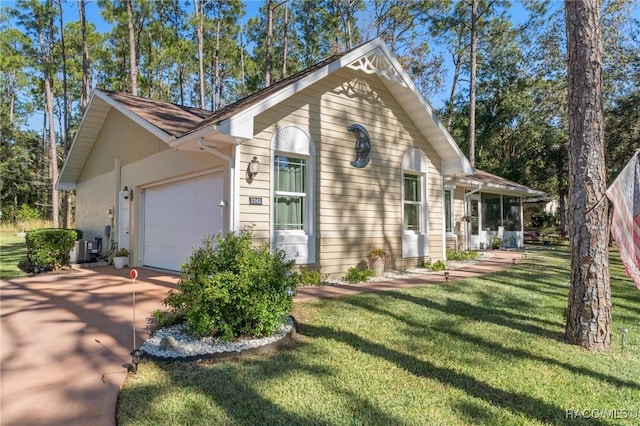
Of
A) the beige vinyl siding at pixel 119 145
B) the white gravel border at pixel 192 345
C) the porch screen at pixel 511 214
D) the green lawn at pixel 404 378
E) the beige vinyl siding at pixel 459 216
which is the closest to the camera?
the green lawn at pixel 404 378

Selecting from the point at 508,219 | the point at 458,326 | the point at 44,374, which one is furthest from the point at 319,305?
the point at 508,219

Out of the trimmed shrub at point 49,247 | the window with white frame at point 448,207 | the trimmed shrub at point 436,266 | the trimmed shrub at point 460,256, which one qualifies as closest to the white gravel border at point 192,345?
the trimmed shrub at point 436,266

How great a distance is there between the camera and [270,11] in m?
17.5

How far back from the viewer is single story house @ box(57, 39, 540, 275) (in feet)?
23.5

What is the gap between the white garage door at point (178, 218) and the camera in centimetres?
777

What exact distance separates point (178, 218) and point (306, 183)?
10.1ft

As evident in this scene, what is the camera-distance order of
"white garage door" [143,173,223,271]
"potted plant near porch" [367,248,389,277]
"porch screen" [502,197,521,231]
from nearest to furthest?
"white garage door" [143,173,223,271]
"potted plant near porch" [367,248,389,277]
"porch screen" [502,197,521,231]

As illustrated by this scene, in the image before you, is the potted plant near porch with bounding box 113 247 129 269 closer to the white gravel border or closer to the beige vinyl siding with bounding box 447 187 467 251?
the white gravel border

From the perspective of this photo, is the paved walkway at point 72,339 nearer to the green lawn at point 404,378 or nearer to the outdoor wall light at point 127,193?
the green lawn at point 404,378

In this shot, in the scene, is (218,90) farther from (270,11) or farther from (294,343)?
(294,343)

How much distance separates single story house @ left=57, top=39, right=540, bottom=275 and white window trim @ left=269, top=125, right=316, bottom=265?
21 mm

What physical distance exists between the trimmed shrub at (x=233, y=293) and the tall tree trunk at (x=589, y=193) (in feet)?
10.2

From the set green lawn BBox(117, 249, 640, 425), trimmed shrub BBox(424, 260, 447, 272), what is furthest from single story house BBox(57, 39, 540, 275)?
green lawn BBox(117, 249, 640, 425)

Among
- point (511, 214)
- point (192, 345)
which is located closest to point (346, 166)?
point (192, 345)
